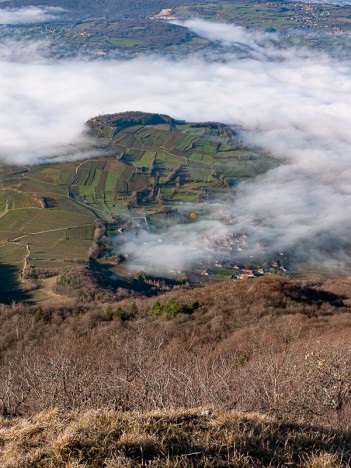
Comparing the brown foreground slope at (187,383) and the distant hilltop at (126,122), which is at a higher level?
the brown foreground slope at (187,383)

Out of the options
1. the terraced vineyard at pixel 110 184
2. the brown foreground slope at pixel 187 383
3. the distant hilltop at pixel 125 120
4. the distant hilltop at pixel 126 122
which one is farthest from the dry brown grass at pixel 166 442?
the distant hilltop at pixel 125 120

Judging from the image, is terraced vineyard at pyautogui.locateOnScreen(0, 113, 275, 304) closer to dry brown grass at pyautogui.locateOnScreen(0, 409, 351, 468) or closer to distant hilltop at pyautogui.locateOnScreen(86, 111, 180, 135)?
distant hilltop at pyautogui.locateOnScreen(86, 111, 180, 135)

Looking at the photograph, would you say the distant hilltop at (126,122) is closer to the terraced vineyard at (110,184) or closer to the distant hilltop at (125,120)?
the distant hilltop at (125,120)

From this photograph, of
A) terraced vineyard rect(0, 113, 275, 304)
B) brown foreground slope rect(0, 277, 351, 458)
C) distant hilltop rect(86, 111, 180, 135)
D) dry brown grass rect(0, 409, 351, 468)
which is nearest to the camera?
dry brown grass rect(0, 409, 351, 468)

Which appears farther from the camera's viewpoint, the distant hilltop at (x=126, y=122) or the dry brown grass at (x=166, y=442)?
the distant hilltop at (x=126, y=122)

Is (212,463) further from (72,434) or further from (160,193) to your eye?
(160,193)

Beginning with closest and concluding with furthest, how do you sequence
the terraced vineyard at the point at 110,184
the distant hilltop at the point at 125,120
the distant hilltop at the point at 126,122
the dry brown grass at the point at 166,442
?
the dry brown grass at the point at 166,442, the terraced vineyard at the point at 110,184, the distant hilltop at the point at 126,122, the distant hilltop at the point at 125,120

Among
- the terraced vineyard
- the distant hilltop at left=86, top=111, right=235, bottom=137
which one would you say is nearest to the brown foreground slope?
the terraced vineyard
